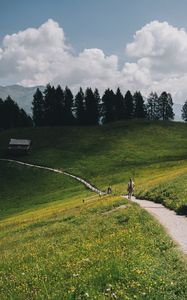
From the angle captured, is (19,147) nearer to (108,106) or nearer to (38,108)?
(38,108)

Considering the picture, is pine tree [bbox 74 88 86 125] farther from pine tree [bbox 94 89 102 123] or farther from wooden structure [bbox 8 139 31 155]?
wooden structure [bbox 8 139 31 155]

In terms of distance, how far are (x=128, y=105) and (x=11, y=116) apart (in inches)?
1798

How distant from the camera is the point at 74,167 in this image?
365 ft

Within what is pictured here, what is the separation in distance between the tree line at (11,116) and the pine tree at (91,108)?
25.8 metres

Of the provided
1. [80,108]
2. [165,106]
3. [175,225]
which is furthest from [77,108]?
[175,225]

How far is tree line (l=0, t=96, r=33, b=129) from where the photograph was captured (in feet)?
563

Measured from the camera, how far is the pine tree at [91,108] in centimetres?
16675

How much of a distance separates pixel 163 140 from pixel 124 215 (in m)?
108

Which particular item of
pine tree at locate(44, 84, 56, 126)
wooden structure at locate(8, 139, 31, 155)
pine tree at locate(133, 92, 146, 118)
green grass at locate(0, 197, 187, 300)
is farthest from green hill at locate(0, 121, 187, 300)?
pine tree at locate(133, 92, 146, 118)

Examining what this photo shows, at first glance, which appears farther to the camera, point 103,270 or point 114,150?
point 114,150

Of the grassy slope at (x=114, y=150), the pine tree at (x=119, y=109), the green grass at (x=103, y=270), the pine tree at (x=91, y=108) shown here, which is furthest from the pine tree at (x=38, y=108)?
the green grass at (x=103, y=270)

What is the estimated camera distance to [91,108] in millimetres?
168125

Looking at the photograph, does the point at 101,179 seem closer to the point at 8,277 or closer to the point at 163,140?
the point at 163,140

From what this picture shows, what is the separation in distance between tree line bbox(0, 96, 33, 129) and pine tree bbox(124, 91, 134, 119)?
3887cm
